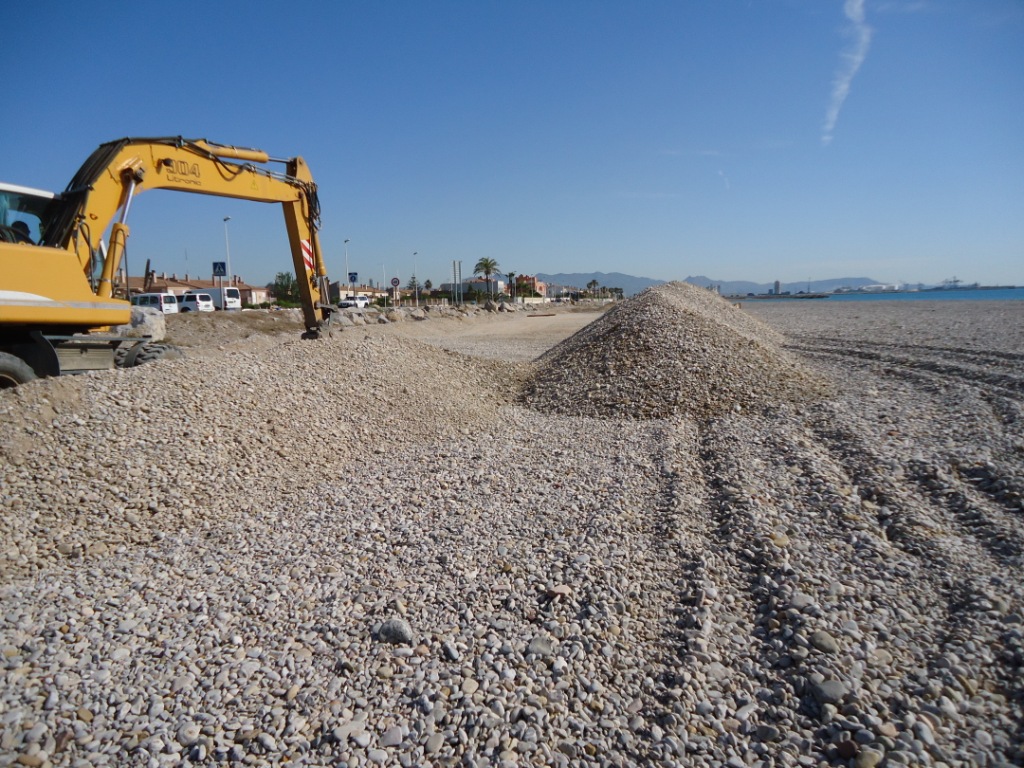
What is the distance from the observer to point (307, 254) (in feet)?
37.1

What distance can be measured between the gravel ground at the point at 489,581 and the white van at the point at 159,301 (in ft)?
82.8

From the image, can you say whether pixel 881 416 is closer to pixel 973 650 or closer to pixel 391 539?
pixel 973 650

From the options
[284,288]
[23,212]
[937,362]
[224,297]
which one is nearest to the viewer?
[23,212]

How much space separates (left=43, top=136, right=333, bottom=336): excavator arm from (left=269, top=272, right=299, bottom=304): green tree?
1988 inches

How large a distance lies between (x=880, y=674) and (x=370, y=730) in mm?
2508

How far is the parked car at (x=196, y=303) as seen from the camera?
32.9 m

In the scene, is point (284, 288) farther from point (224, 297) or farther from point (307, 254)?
point (307, 254)

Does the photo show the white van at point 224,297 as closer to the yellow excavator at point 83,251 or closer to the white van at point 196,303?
the white van at point 196,303

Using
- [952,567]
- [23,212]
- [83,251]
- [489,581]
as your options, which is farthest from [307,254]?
[952,567]

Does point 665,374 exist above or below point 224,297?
below

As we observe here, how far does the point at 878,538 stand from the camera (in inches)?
170

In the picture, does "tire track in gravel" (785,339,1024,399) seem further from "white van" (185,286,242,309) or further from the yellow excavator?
"white van" (185,286,242,309)

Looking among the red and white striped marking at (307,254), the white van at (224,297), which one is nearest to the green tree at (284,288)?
the white van at (224,297)

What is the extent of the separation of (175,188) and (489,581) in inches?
327
